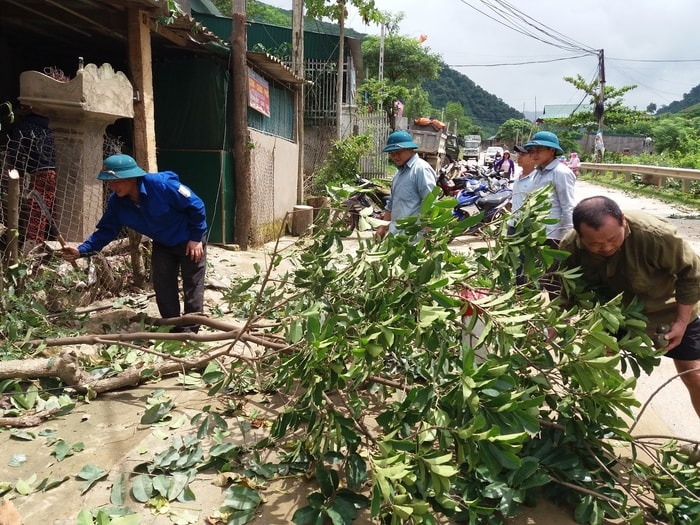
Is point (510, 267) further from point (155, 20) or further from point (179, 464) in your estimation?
point (155, 20)

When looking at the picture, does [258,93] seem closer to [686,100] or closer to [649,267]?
[649,267]

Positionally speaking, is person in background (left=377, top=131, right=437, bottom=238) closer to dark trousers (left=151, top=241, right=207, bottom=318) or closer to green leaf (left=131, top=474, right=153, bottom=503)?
dark trousers (left=151, top=241, right=207, bottom=318)

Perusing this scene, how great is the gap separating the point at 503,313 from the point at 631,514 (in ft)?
3.42

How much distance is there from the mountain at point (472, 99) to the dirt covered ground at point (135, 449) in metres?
120

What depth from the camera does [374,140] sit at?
1673 cm

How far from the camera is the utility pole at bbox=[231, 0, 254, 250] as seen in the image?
7.36 m

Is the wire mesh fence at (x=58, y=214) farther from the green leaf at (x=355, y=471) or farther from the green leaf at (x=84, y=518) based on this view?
the green leaf at (x=355, y=471)

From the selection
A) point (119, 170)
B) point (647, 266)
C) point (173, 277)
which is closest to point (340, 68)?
point (173, 277)

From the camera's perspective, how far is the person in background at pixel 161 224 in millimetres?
3746

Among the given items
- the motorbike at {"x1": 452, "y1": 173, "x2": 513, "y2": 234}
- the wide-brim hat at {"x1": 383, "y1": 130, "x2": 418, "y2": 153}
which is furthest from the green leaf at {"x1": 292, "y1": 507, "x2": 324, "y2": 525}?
the motorbike at {"x1": 452, "y1": 173, "x2": 513, "y2": 234}

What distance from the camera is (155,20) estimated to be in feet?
18.1

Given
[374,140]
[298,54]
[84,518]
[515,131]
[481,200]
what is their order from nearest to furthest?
[84,518]
[481,200]
[298,54]
[374,140]
[515,131]

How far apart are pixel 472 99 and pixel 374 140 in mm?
122475

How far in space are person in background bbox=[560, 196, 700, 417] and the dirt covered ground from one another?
89 centimetres
